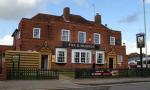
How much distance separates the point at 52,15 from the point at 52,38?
5.69 meters

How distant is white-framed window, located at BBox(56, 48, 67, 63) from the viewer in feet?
157

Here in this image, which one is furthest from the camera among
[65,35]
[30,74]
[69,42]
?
[65,35]

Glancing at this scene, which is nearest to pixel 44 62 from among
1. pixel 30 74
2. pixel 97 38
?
pixel 97 38

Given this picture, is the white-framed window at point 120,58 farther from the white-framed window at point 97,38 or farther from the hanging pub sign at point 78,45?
Result: the hanging pub sign at point 78,45

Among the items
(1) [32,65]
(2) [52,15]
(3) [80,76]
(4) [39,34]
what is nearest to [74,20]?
(2) [52,15]

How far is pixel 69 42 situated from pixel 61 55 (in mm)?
2486

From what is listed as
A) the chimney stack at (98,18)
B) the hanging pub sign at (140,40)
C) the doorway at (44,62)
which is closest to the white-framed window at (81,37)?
the chimney stack at (98,18)

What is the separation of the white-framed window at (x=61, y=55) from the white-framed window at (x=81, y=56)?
4.93 ft

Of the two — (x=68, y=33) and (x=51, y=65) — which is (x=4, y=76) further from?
(x=68, y=33)

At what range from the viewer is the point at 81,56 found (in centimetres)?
5047

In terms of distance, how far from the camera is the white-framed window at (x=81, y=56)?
4969 centimetres

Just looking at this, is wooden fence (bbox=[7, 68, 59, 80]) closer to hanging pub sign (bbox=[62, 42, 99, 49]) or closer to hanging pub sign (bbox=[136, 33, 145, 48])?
hanging pub sign (bbox=[136, 33, 145, 48])

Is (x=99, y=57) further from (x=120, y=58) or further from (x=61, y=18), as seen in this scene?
(x=61, y=18)

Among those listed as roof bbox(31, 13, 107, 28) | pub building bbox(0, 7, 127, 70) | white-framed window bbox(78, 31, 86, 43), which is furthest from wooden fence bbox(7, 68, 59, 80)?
white-framed window bbox(78, 31, 86, 43)
